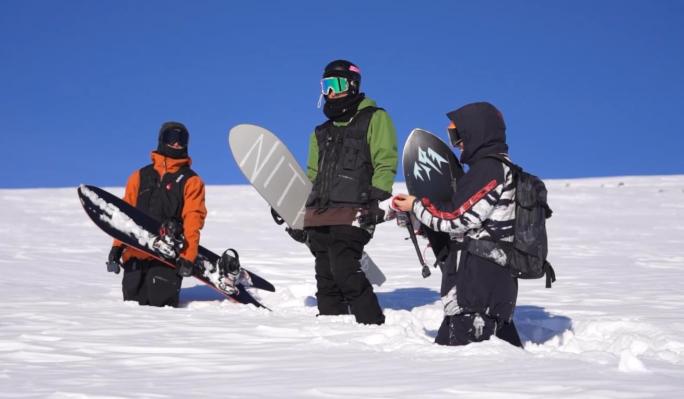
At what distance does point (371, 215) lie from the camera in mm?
5898

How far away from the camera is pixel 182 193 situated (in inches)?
268

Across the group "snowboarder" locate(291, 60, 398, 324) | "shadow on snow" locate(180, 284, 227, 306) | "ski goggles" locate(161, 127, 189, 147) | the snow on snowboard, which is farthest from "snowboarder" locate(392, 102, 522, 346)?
"shadow on snow" locate(180, 284, 227, 306)

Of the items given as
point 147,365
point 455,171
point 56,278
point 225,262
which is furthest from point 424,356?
point 56,278

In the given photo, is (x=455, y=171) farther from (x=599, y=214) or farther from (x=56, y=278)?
(x=599, y=214)

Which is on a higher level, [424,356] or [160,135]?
[160,135]

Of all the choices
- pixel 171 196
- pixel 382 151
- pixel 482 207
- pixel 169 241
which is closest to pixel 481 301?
pixel 482 207

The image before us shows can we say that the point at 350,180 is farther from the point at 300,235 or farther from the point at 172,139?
the point at 172,139

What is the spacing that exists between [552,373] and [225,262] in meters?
4.13

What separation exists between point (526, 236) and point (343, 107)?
210 cm

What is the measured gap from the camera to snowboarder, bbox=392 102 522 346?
4.59 m

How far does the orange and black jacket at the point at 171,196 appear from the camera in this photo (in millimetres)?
6723

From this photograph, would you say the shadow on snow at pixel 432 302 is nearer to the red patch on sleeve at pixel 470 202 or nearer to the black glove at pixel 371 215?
the black glove at pixel 371 215

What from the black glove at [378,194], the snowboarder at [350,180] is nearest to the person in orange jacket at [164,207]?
the snowboarder at [350,180]

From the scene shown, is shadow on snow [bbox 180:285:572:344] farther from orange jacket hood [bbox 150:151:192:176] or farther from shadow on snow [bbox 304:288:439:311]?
orange jacket hood [bbox 150:151:192:176]
